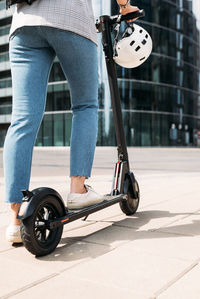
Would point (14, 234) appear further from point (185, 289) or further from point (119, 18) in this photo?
point (119, 18)

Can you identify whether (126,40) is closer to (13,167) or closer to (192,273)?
(13,167)

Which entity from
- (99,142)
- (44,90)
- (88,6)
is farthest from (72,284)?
(99,142)

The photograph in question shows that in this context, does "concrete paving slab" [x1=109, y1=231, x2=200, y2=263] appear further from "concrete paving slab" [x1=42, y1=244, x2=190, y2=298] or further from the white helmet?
the white helmet

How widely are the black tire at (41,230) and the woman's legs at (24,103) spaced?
189mm

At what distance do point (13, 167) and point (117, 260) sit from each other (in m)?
0.76

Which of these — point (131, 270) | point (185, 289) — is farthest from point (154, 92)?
point (185, 289)

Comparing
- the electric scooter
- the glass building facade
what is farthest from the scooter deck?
the glass building facade

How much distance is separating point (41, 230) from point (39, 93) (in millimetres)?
806

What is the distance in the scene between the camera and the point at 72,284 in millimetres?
1494

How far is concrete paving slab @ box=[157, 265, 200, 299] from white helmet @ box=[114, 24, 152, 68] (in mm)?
1596

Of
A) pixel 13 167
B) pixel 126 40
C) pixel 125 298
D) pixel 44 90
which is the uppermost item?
pixel 126 40

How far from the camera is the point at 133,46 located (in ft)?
8.50

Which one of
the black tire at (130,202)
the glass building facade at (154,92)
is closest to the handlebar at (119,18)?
the black tire at (130,202)

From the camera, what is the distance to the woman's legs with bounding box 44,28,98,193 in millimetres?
2148
